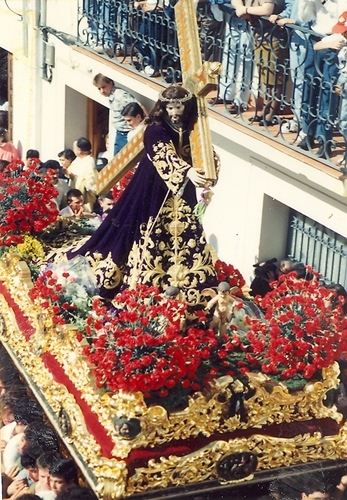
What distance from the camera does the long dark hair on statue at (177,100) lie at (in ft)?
18.3

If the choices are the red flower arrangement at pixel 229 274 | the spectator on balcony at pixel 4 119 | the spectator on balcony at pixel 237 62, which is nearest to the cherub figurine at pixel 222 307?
the red flower arrangement at pixel 229 274

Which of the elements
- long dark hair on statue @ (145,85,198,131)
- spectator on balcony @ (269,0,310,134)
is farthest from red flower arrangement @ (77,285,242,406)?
spectator on balcony @ (269,0,310,134)

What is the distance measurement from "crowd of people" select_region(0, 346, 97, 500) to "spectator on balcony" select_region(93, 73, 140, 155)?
5.08ft

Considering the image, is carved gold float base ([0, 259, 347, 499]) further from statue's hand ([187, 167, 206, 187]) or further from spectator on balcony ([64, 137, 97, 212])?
spectator on balcony ([64, 137, 97, 212])

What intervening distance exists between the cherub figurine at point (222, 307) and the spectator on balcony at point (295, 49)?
1.01 meters

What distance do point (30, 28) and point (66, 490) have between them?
12.8 ft

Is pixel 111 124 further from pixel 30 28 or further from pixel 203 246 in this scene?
pixel 203 246

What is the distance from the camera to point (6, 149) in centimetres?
884

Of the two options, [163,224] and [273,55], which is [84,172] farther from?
[163,224]

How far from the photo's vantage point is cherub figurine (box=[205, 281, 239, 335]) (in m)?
5.71

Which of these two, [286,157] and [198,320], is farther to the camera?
[286,157]

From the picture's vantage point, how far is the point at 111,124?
24.6ft

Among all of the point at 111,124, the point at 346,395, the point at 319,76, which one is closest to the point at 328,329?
the point at 346,395

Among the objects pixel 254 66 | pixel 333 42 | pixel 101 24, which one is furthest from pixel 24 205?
pixel 333 42
